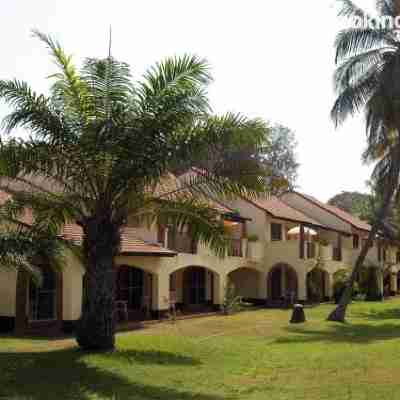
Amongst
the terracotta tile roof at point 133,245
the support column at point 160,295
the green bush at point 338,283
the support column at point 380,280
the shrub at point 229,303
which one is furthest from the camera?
the support column at point 380,280

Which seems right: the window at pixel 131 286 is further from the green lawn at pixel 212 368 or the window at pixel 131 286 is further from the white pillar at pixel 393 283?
the white pillar at pixel 393 283

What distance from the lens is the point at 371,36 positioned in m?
21.8

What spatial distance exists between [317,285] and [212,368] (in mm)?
22988

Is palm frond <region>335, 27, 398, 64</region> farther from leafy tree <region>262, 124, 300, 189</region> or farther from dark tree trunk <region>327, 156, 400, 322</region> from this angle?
leafy tree <region>262, 124, 300, 189</region>

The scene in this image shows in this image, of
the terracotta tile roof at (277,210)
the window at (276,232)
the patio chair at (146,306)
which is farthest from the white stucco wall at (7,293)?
the window at (276,232)

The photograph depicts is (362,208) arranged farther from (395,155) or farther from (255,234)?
(395,155)

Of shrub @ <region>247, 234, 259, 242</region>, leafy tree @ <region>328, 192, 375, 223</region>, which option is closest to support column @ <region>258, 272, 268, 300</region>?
shrub @ <region>247, 234, 259, 242</region>

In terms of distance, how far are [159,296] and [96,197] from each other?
1012cm

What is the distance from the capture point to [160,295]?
71.8ft

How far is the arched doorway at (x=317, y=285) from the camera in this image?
3281cm

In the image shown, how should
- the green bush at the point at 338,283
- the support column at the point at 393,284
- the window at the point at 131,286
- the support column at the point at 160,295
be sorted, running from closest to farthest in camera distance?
the support column at the point at 160,295, the window at the point at 131,286, the green bush at the point at 338,283, the support column at the point at 393,284

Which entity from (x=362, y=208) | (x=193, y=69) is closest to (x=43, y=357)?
(x=193, y=69)

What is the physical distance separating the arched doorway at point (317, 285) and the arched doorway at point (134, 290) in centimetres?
1169

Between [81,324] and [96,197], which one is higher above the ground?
[96,197]
